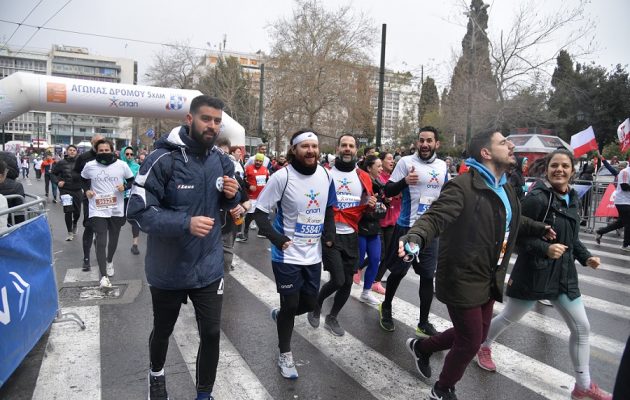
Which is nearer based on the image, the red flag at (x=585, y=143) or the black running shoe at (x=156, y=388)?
the black running shoe at (x=156, y=388)

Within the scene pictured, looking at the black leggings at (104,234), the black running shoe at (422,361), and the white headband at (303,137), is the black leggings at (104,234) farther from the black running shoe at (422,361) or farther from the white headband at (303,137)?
the black running shoe at (422,361)

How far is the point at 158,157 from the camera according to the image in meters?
2.94

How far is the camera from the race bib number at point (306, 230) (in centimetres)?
386

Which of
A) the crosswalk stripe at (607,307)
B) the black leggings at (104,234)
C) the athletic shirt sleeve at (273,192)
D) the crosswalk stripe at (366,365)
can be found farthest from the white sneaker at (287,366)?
the crosswalk stripe at (607,307)

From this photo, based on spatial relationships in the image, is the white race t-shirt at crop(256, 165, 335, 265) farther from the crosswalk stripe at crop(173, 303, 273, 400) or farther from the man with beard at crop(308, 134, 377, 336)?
the crosswalk stripe at crop(173, 303, 273, 400)

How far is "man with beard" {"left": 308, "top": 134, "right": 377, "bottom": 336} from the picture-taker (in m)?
4.79

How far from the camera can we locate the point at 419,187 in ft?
16.2

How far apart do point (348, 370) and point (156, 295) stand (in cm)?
179

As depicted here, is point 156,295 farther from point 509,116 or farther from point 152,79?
point 152,79

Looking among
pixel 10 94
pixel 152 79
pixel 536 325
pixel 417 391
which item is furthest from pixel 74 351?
pixel 152 79

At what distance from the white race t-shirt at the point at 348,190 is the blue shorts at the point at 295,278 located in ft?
3.58

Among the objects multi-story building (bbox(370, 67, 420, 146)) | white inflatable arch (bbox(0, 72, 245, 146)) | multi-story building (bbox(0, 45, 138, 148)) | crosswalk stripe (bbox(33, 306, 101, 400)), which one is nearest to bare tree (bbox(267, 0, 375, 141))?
multi-story building (bbox(370, 67, 420, 146))

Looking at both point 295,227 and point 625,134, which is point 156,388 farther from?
point 625,134

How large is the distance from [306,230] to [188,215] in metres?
1.19
